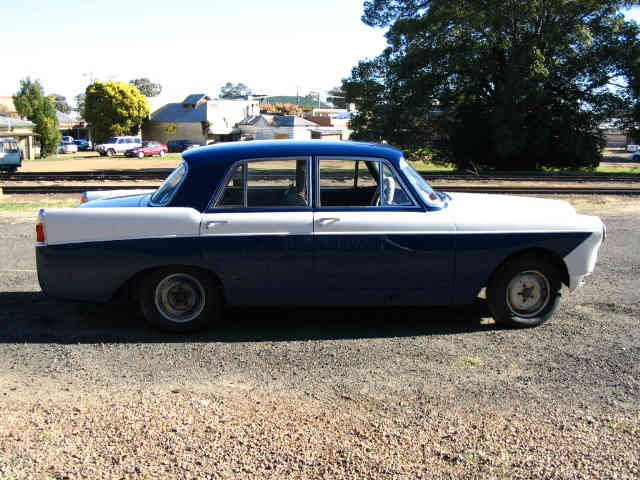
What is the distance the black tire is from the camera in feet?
17.0

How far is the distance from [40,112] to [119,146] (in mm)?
10934

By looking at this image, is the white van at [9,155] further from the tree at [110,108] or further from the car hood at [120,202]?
the tree at [110,108]

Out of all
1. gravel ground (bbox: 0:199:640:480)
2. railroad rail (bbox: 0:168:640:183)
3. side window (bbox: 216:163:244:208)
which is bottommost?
gravel ground (bbox: 0:199:640:480)

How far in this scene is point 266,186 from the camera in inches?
211

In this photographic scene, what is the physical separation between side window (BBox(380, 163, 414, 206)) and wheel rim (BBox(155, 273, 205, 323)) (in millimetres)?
1772

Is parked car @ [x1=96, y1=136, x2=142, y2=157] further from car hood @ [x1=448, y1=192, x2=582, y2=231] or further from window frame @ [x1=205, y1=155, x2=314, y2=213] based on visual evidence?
car hood @ [x1=448, y1=192, x2=582, y2=231]

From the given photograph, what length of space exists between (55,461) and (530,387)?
305cm

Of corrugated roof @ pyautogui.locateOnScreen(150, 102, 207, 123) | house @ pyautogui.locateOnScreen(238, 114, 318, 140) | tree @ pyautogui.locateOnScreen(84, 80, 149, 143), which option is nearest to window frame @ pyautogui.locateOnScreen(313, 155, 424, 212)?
tree @ pyautogui.locateOnScreen(84, 80, 149, 143)

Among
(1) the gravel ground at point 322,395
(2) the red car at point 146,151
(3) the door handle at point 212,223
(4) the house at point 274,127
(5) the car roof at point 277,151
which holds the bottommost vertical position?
(1) the gravel ground at point 322,395

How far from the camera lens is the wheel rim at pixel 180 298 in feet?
17.1

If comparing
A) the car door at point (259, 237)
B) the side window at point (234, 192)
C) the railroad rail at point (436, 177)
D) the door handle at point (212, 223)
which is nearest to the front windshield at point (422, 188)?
the car door at point (259, 237)

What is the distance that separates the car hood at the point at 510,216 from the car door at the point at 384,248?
18cm

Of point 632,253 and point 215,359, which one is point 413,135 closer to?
point 632,253

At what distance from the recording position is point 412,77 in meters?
32.3
